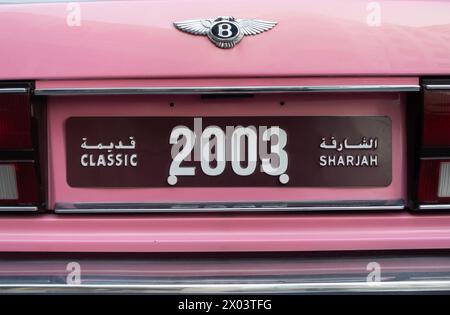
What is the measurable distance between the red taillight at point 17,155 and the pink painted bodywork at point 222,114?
0.22 ft

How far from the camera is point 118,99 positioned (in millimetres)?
2102

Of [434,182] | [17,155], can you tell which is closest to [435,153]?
[434,182]

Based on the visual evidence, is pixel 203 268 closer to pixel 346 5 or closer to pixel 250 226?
pixel 250 226

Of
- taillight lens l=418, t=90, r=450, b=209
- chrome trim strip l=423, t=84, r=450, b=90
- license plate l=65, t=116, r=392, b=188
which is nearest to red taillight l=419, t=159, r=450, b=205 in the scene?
taillight lens l=418, t=90, r=450, b=209

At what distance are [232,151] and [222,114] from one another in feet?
0.42

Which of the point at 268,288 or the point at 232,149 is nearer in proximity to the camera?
the point at 268,288

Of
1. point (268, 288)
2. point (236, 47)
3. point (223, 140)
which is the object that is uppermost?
point (236, 47)

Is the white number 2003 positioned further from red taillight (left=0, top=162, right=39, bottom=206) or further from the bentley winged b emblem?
red taillight (left=0, top=162, right=39, bottom=206)

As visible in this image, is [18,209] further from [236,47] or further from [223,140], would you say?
[236,47]

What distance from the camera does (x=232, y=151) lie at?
2.11 metres
